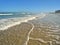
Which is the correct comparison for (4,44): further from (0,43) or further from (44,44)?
(44,44)

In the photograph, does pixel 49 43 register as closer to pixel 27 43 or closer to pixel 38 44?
pixel 38 44

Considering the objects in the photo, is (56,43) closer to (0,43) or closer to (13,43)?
(13,43)

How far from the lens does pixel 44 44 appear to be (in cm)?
652

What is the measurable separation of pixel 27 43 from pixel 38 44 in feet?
1.76

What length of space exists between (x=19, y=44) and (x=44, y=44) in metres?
1.20

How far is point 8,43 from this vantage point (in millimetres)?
6531

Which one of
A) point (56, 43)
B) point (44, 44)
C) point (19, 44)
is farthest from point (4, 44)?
point (56, 43)

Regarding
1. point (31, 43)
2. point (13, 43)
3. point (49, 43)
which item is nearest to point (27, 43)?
point (31, 43)

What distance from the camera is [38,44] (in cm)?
652

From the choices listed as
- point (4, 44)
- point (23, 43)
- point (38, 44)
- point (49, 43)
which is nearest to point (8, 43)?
point (4, 44)

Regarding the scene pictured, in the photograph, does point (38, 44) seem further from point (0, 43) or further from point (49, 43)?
point (0, 43)

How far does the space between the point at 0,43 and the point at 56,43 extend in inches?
107

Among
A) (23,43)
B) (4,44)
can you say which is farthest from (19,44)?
(4,44)

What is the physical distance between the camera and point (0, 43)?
6.51 m
